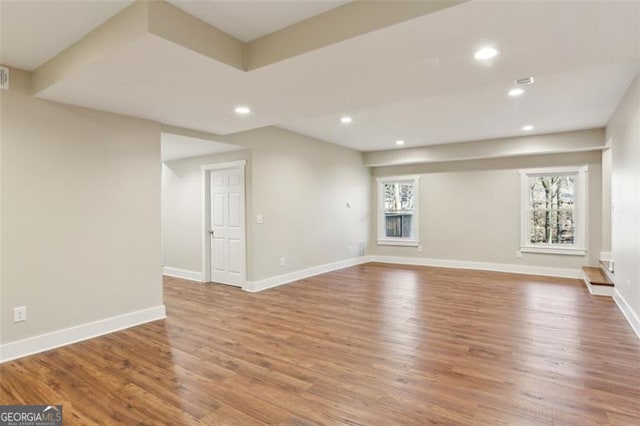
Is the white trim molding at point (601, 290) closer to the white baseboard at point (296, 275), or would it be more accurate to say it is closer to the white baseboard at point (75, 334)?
the white baseboard at point (296, 275)

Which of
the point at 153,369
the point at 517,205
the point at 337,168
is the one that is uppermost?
the point at 337,168

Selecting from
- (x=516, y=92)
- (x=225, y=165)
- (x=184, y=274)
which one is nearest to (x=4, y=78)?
(x=225, y=165)

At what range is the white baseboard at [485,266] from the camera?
655 cm

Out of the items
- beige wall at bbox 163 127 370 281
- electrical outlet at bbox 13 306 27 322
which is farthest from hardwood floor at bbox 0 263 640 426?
beige wall at bbox 163 127 370 281

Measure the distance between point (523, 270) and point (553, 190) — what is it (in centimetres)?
166

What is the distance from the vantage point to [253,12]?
7.52 ft

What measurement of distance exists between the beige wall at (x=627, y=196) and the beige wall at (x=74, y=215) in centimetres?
512

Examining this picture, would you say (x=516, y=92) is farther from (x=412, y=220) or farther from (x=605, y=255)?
(x=412, y=220)

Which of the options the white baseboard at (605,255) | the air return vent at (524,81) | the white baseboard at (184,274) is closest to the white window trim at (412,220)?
the white baseboard at (605,255)

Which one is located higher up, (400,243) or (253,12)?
(253,12)

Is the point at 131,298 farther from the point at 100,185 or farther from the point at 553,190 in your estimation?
the point at 553,190

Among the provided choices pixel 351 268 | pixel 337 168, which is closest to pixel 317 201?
pixel 337 168

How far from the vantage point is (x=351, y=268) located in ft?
24.7

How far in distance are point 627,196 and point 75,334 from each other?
5.95 meters
